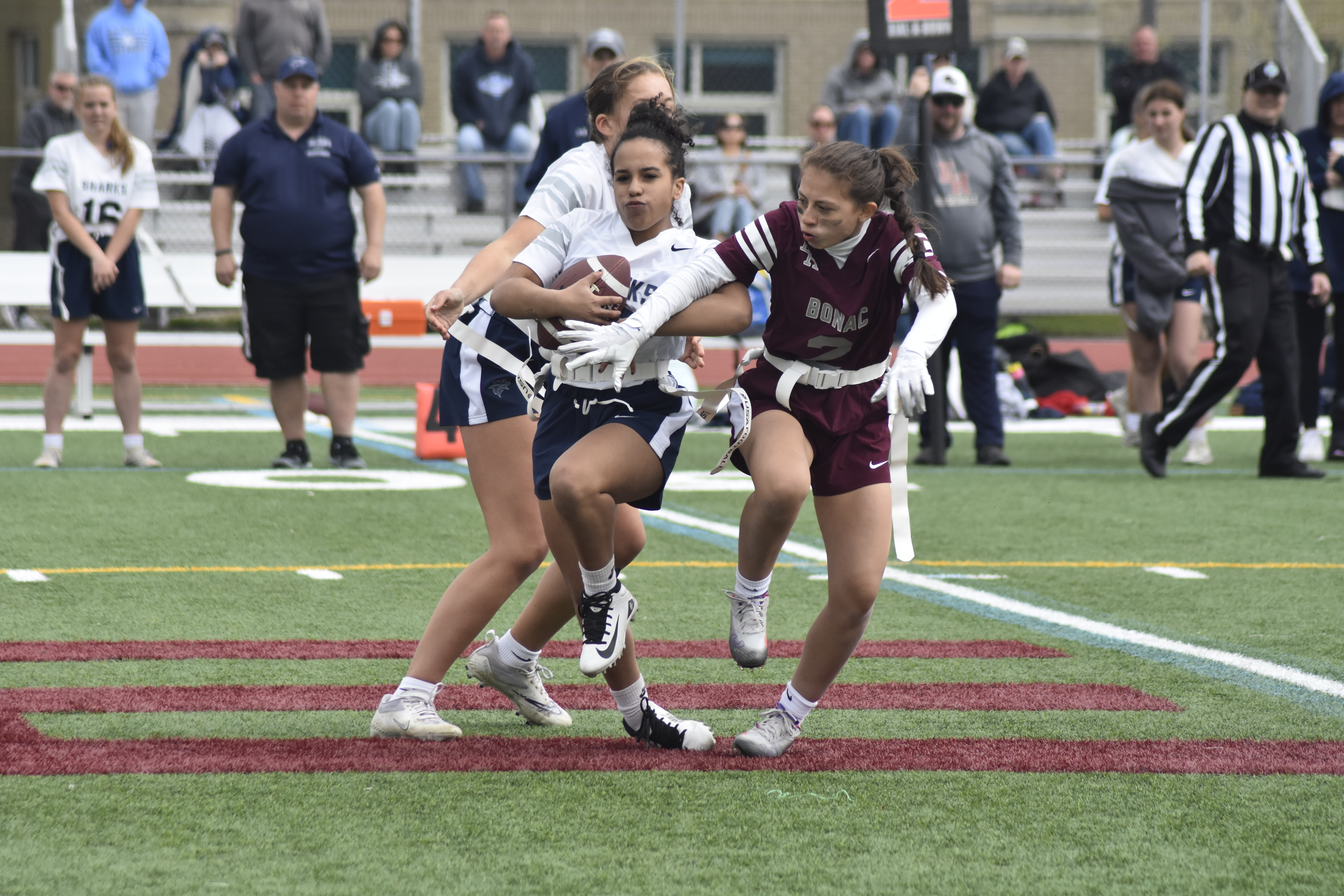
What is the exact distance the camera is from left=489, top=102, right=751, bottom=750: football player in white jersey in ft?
12.7

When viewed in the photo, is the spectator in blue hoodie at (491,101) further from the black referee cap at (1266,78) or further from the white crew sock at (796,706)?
the white crew sock at (796,706)

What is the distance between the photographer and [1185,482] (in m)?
9.88

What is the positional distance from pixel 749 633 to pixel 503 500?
681 millimetres

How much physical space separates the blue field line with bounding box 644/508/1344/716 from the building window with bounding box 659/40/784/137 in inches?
655

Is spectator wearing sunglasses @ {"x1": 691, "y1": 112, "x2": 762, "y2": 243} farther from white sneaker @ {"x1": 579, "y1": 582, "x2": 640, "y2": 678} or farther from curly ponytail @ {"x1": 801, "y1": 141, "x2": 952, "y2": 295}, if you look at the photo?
white sneaker @ {"x1": 579, "y1": 582, "x2": 640, "y2": 678}

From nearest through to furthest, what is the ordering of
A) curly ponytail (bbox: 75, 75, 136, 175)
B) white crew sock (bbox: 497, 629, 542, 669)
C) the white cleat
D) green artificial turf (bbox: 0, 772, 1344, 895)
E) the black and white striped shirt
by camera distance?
green artificial turf (bbox: 0, 772, 1344, 895) → white crew sock (bbox: 497, 629, 542, 669) → the black and white striped shirt → curly ponytail (bbox: 75, 75, 136, 175) → the white cleat

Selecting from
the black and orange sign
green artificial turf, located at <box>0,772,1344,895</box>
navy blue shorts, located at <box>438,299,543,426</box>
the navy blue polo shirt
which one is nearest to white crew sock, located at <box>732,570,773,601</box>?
green artificial turf, located at <box>0,772,1344,895</box>

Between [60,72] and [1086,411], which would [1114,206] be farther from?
[60,72]

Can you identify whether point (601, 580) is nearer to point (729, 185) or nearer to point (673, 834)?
point (673, 834)

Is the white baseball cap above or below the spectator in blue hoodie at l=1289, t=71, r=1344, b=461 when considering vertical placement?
above

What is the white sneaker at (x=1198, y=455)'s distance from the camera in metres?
11.0

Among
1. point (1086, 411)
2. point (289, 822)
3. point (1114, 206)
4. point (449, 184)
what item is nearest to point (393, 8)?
point (449, 184)

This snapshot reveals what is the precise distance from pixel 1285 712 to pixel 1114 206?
7.10 meters

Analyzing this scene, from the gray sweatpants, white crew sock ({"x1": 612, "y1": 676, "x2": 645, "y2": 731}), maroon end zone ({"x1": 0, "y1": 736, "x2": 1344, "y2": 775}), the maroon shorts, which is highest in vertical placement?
the gray sweatpants
